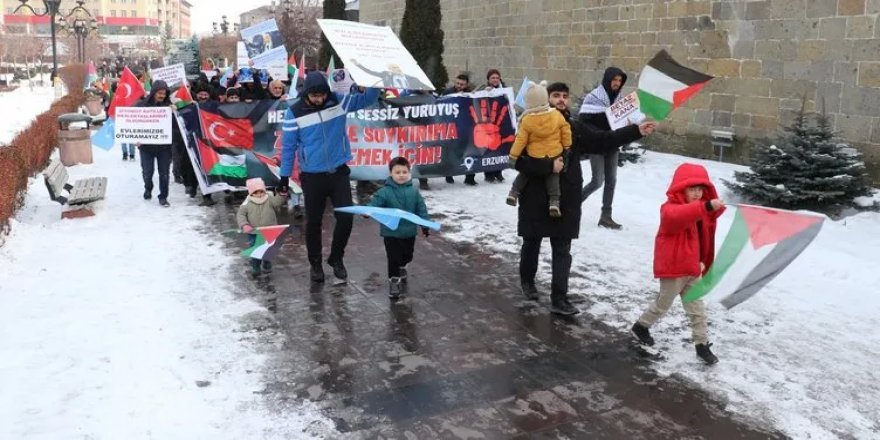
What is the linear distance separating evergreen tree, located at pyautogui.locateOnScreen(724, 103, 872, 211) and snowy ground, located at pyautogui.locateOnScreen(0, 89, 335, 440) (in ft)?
20.9

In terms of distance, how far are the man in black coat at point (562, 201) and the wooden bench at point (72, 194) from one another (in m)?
5.79

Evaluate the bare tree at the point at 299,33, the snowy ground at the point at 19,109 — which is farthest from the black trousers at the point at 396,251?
the bare tree at the point at 299,33

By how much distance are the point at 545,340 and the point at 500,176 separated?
22.0 feet

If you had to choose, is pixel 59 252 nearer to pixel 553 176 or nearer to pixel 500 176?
pixel 553 176

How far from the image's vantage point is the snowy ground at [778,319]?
4145 millimetres

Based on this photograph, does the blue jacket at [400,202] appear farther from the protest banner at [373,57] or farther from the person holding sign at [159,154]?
the person holding sign at [159,154]

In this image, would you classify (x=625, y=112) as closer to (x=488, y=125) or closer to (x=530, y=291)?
(x=530, y=291)

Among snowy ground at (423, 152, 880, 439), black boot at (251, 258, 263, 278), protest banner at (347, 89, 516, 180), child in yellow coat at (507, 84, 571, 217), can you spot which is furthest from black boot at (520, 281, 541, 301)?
protest banner at (347, 89, 516, 180)

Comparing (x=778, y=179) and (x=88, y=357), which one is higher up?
(x=778, y=179)

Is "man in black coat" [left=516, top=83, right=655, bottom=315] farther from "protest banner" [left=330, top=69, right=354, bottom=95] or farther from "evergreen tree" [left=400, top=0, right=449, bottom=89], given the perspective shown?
"evergreen tree" [left=400, top=0, right=449, bottom=89]

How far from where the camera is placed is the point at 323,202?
616 cm

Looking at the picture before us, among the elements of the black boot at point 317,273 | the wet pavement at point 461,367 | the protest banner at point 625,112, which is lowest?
the wet pavement at point 461,367

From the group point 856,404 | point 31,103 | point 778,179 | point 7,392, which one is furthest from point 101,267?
point 31,103

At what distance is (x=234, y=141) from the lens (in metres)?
10.0
